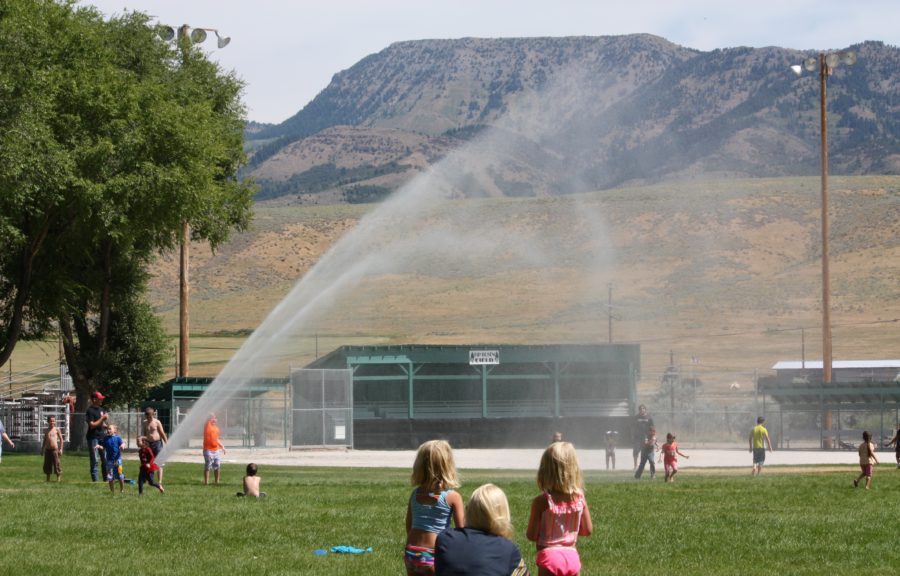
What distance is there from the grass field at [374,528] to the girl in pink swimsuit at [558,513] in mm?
4390

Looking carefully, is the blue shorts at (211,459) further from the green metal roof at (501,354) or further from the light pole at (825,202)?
the light pole at (825,202)

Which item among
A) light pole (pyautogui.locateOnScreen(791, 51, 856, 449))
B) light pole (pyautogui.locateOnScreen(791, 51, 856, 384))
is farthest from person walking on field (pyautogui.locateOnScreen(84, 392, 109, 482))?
light pole (pyautogui.locateOnScreen(791, 51, 856, 384))

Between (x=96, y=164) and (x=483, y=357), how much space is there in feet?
89.6

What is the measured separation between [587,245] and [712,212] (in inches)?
761

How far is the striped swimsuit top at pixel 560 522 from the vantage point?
35.2ft

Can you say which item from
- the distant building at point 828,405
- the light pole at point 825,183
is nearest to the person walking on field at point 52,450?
the distant building at point 828,405

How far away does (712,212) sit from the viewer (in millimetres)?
180250

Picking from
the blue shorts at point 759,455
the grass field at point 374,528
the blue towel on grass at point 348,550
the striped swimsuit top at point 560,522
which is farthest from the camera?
the blue shorts at point 759,455

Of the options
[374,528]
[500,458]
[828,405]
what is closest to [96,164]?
[500,458]

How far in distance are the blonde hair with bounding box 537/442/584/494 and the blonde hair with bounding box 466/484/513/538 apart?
932 millimetres

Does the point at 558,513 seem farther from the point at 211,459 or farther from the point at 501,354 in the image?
the point at 501,354

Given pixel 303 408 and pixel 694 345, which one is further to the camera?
pixel 694 345

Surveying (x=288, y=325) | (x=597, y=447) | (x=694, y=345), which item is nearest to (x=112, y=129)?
(x=288, y=325)

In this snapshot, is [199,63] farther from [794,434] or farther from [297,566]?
[297,566]
